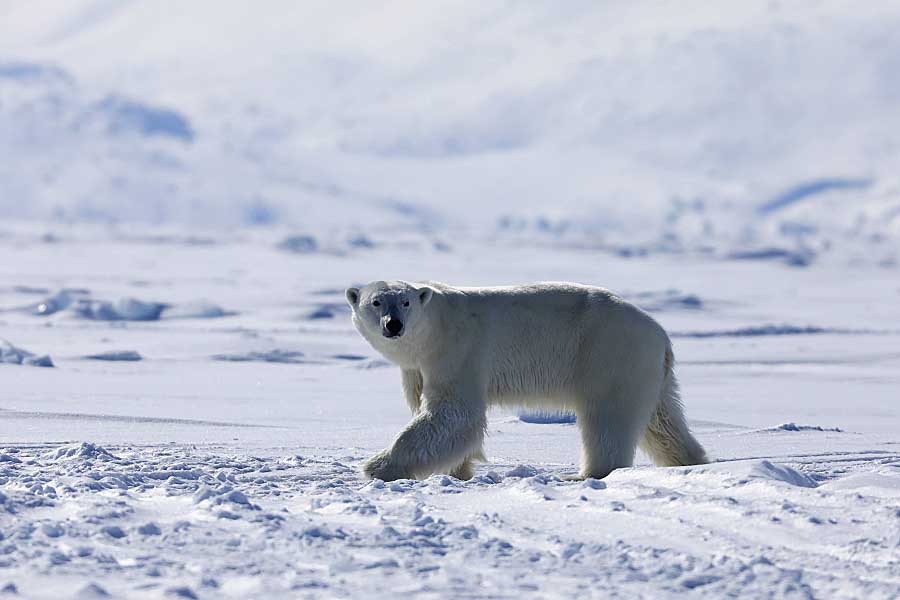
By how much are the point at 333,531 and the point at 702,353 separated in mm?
8221

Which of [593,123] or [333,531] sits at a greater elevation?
[593,123]

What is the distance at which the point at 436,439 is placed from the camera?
189 inches

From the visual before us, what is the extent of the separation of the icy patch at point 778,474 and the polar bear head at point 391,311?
1417 millimetres

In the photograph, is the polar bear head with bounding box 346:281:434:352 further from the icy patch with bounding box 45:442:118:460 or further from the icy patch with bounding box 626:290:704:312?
the icy patch with bounding box 626:290:704:312

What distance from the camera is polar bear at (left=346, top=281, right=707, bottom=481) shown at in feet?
15.9

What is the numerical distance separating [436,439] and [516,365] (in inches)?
20.8

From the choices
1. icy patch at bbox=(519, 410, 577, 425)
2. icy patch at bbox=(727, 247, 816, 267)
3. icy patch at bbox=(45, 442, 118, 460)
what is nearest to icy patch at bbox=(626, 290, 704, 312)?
icy patch at bbox=(519, 410, 577, 425)

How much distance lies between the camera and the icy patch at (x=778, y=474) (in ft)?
13.5

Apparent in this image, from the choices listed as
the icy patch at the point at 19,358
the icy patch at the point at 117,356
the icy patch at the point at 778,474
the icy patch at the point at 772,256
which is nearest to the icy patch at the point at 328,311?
the icy patch at the point at 117,356

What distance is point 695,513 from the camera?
3701mm

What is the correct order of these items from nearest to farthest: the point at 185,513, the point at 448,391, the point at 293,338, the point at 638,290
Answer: the point at 185,513
the point at 448,391
the point at 293,338
the point at 638,290

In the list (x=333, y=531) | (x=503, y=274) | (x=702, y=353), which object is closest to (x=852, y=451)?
(x=333, y=531)

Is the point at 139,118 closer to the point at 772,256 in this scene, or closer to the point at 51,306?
the point at 772,256

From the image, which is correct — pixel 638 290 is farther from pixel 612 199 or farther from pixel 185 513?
pixel 612 199
